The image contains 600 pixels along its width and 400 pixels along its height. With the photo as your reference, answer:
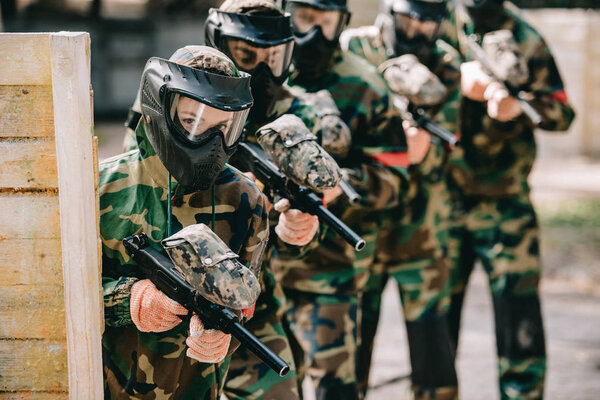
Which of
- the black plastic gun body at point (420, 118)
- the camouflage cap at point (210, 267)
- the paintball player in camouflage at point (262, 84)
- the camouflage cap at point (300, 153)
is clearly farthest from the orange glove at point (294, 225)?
the black plastic gun body at point (420, 118)

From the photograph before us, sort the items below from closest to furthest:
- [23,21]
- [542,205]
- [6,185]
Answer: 1. [6,185]
2. [542,205]
3. [23,21]

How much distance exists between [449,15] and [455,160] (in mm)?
890

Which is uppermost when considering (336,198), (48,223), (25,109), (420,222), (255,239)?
(25,109)

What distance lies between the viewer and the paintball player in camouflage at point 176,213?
2.55 m

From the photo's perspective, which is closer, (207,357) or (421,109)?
(207,357)

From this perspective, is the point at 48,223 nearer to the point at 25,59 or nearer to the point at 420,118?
the point at 25,59

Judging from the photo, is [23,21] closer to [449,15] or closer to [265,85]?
[449,15]

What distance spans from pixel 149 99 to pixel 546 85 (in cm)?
313

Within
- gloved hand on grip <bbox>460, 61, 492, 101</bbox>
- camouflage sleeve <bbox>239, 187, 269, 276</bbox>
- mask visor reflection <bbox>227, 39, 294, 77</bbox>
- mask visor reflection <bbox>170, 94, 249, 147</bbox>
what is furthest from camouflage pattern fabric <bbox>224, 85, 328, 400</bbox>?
gloved hand on grip <bbox>460, 61, 492, 101</bbox>

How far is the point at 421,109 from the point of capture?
4660 mm

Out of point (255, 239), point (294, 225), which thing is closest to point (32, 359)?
point (255, 239)

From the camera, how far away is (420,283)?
15.1ft

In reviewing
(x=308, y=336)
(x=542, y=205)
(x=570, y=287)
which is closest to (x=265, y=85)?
(x=308, y=336)

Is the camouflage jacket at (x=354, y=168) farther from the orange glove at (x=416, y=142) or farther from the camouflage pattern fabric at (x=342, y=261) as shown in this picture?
the orange glove at (x=416, y=142)
